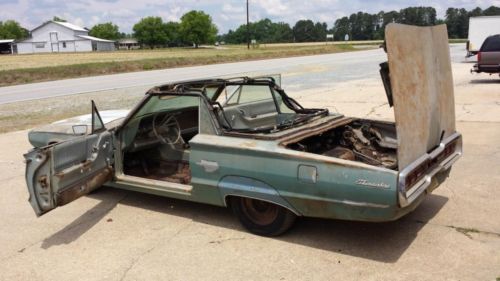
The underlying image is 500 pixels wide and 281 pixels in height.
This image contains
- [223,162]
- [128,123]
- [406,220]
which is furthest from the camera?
[128,123]

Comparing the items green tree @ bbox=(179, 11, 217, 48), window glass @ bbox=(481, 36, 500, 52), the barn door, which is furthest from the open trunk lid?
green tree @ bbox=(179, 11, 217, 48)

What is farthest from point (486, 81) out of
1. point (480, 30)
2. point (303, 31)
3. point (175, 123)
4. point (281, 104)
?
point (303, 31)

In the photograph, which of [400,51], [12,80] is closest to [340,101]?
[400,51]

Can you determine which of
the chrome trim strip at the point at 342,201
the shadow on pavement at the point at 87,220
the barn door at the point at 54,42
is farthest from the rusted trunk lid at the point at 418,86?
the barn door at the point at 54,42

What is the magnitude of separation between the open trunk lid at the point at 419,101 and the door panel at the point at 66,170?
2.91 m

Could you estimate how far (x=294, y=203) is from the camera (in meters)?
4.17

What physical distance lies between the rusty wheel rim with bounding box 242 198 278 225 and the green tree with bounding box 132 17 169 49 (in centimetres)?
12599

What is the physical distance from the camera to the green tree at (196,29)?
122 m

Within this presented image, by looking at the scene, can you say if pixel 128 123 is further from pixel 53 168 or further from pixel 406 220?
pixel 406 220

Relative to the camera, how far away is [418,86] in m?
4.06

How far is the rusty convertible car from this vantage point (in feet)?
12.8

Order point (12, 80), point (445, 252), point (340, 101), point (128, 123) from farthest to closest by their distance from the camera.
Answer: point (12, 80), point (340, 101), point (128, 123), point (445, 252)

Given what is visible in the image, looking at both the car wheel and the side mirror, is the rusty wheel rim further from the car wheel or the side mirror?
the side mirror

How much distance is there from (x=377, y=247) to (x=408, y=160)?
84cm
